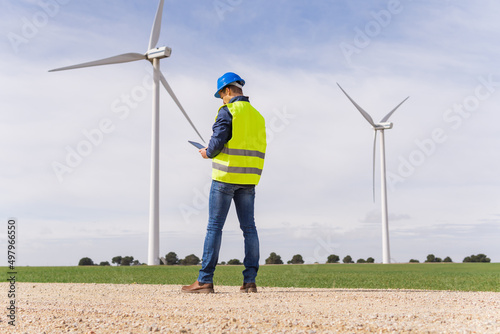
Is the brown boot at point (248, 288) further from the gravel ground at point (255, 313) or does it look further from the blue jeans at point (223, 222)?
the gravel ground at point (255, 313)

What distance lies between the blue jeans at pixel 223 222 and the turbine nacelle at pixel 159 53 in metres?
22.3

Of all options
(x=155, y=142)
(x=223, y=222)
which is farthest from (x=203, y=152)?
(x=155, y=142)

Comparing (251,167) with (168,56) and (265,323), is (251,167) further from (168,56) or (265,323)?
(168,56)

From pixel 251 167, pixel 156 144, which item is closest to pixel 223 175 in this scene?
pixel 251 167

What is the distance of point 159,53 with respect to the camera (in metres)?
29.2

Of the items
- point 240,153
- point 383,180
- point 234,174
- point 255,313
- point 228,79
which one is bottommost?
point 255,313

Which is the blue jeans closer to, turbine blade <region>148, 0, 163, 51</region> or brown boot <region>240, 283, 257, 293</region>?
brown boot <region>240, 283, 257, 293</region>

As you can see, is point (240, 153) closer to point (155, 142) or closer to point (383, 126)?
point (155, 142)

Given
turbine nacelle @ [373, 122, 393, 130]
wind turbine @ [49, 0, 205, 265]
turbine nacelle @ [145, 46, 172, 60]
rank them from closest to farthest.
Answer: wind turbine @ [49, 0, 205, 265], turbine nacelle @ [145, 46, 172, 60], turbine nacelle @ [373, 122, 393, 130]

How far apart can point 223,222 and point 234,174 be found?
0.82m

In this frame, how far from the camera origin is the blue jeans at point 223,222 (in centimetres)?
808

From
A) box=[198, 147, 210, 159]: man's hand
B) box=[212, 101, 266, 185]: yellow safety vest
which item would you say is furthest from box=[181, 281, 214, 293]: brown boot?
box=[198, 147, 210, 159]: man's hand

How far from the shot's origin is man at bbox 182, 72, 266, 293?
8016 mm

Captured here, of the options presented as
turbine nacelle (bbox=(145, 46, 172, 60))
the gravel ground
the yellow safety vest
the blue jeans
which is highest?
turbine nacelle (bbox=(145, 46, 172, 60))
